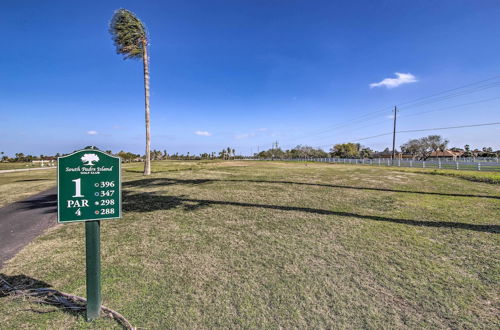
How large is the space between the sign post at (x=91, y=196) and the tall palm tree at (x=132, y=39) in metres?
15.3

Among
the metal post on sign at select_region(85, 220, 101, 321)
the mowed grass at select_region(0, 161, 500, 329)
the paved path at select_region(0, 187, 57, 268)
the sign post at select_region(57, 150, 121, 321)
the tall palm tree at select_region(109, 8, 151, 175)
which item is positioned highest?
the tall palm tree at select_region(109, 8, 151, 175)

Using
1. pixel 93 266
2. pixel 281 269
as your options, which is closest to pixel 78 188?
pixel 93 266

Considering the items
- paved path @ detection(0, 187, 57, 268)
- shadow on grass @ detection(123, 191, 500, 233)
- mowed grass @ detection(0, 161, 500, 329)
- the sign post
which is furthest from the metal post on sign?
shadow on grass @ detection(123, 191, 500, 233)

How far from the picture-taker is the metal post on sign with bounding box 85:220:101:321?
7.97 feet

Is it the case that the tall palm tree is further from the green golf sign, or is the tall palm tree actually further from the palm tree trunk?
the green golf sign

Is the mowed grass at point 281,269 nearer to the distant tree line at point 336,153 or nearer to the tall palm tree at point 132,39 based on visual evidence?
the tall palm tree at point 132,39

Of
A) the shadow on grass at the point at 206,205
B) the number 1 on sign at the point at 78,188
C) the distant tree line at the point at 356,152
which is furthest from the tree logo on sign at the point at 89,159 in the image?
the distant tree line at the point at 356,152

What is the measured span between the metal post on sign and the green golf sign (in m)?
0.14

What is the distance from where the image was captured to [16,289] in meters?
2.95

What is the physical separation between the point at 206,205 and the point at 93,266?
5144 millimetres

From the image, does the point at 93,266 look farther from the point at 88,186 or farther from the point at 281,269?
the point at 281,269

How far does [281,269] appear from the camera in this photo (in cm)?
357

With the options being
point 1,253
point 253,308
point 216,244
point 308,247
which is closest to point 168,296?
point 253,308

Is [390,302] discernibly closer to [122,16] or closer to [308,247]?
[308,247]
